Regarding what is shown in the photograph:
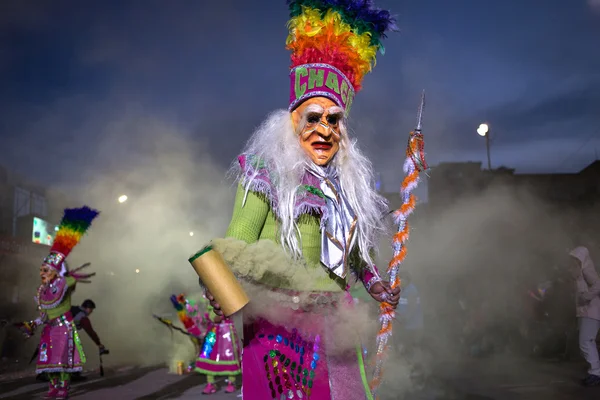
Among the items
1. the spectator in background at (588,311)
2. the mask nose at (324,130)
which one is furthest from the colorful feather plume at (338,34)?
the spectator in background at (588,311)

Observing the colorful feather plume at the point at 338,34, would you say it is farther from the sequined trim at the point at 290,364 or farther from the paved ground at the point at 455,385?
the paved ground at the point at 455,385

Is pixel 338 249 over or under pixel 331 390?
over

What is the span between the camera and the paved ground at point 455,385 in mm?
7008

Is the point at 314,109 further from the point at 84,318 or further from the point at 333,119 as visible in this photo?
the point at 84,318

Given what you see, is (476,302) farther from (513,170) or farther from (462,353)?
(513,170)

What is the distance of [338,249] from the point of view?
8.80ft

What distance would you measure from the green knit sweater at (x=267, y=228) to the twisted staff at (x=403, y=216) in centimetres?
41

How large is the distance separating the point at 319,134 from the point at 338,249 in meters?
0.61

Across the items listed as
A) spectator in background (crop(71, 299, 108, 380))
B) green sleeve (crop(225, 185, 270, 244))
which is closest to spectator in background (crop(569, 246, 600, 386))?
green sleeve (crop(225, 185, 270, 244))

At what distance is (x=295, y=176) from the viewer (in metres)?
2.74

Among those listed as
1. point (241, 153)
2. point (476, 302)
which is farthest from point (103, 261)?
point (241, 153)

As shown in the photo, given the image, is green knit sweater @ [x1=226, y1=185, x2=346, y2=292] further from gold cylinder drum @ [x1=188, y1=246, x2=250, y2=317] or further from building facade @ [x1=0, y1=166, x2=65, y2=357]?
building facade @ [x1=0, y1=166, x2=65, y2=357]

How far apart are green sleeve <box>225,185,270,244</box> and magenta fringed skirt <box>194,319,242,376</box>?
5777 millimetres

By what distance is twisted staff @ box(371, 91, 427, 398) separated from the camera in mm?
2986
